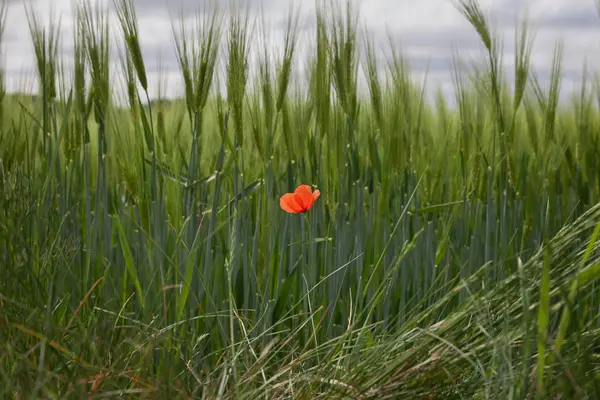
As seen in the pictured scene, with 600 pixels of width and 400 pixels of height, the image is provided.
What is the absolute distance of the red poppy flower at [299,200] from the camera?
4.87ft

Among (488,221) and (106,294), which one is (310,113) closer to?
(488,221)

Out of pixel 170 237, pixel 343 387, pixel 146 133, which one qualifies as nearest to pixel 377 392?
pixel 343 387

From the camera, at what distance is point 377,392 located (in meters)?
0.96

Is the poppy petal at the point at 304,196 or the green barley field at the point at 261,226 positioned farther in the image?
the poppy petal at the point at 304,196

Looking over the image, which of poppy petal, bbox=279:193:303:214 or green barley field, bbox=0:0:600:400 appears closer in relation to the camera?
green barley field, bbox=0:0:600:400

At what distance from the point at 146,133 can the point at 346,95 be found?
407 millimetres

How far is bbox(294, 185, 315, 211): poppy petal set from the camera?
148 centimetres

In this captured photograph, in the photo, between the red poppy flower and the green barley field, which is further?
the red poppy flower

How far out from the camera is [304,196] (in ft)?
4.90

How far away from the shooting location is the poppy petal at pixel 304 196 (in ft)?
4.86

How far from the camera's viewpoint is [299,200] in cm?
150

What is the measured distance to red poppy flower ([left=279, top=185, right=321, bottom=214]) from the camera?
58.4 inches

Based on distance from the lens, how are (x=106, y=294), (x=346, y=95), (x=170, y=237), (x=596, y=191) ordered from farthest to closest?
(x=596, y=191), (x=170, y=237), (x=346, y=95), (x=106, y=294)

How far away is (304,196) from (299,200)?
0.7 inches
